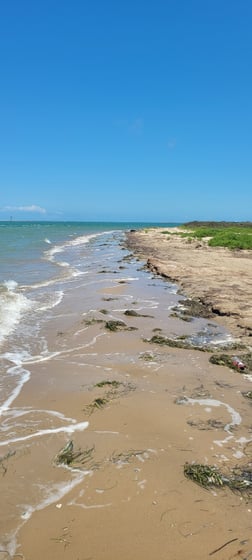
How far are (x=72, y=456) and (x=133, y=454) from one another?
748 millimetres

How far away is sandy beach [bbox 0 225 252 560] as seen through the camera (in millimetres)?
3559

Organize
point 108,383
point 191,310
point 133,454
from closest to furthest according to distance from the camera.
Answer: point 133,454 → point 108,383 → point 191,310

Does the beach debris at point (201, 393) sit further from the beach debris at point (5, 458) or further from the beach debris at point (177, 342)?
the beach debris at point (5, 458)

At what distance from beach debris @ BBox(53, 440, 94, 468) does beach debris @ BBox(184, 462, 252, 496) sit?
1197mm

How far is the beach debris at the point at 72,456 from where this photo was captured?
468 centimetres

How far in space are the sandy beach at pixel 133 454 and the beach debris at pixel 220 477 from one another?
2.9 inches

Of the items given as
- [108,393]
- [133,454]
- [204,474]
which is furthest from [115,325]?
[204,474]

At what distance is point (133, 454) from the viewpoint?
4863 mm

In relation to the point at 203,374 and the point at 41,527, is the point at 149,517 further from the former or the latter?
the point at 203,374

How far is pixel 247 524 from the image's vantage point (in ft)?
12.2

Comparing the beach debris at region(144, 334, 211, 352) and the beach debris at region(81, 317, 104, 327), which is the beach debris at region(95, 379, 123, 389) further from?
the beach debris at region(81, 317, 104, 327)

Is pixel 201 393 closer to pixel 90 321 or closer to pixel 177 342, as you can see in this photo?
pixel 177 342

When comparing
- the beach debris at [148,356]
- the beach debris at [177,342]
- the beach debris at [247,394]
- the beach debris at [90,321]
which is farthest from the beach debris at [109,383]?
the beach debris at [90,321]

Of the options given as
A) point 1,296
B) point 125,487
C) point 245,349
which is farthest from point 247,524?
point 1,296
